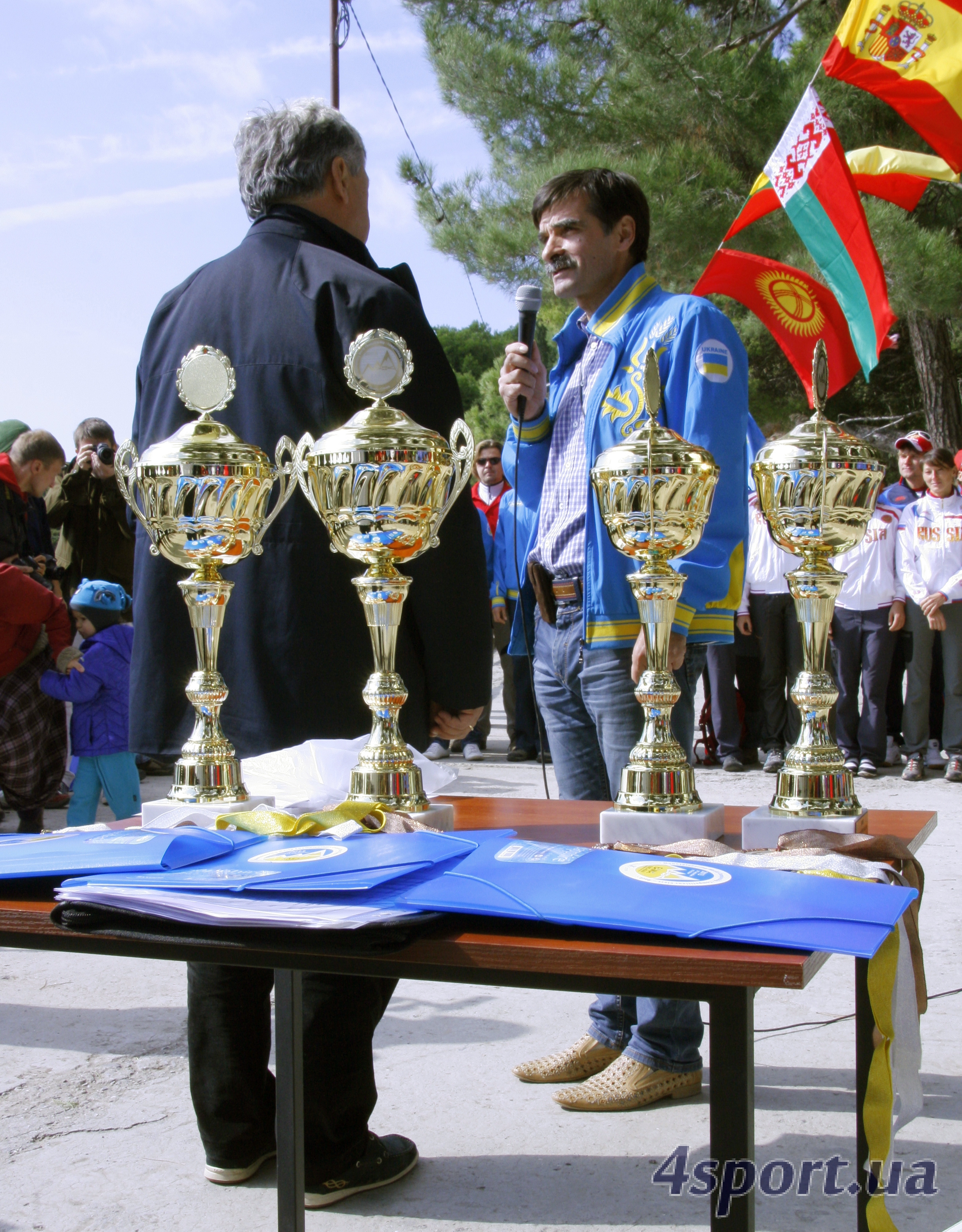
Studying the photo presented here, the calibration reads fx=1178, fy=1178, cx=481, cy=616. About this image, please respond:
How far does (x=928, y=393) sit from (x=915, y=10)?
5.88 meters

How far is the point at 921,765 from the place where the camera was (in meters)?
6.09

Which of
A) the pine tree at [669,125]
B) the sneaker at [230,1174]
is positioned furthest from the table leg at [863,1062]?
the pine tree at [669,125]

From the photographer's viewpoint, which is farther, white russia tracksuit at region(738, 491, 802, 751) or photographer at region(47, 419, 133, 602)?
white russia tracksuit at region(738, 491, 802, 751)

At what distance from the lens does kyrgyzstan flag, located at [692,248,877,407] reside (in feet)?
26.0

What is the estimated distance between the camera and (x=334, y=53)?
1237cm

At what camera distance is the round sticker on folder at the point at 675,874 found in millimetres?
1171

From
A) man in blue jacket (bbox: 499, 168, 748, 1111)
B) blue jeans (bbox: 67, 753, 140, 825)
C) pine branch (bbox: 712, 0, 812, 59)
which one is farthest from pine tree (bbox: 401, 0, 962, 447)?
man in blue jacket (bbox: 499, 168, 748, 1111)

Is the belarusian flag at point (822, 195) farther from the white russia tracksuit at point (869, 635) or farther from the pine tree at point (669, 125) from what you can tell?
the pine tree at point (669, 125)

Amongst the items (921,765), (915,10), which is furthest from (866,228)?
(921,765)

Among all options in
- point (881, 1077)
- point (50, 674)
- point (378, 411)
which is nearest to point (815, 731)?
point (881, 1077)

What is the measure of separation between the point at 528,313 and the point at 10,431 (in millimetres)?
4067

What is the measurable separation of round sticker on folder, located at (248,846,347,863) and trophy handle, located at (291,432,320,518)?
54 centimetres

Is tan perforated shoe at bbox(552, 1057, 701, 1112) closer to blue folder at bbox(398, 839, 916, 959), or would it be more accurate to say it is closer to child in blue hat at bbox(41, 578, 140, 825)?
blue folder at bbox(398, 839, 916, 959)

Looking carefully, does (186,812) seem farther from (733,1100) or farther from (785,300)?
(785,300)
